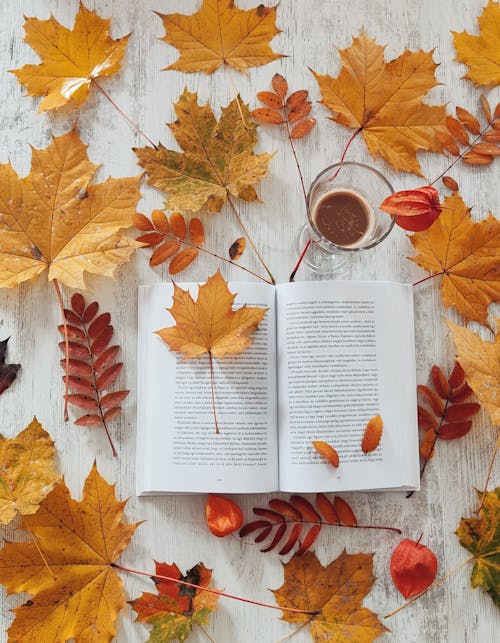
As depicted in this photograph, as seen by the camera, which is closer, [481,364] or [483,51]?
[481,364]

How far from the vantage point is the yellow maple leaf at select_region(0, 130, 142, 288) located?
1.05 metres

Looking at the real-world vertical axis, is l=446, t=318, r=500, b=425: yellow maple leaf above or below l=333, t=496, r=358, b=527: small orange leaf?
above

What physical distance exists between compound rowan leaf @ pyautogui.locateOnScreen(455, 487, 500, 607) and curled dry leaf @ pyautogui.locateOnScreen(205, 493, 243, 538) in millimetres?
374

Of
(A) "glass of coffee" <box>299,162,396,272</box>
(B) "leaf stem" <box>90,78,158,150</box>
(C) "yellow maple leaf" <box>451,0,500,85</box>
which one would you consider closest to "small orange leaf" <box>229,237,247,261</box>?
(A) "glass of coffee" <box>299,162,396,272</box>

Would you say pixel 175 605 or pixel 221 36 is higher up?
pixel 221 36

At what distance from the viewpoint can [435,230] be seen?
3.62ft

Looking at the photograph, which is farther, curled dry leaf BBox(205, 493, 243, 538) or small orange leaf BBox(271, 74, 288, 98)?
small orange leaf BBox(271, 74, 288, 98)

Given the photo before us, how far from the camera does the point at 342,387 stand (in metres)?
1.07

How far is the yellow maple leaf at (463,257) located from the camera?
1101 millimetres

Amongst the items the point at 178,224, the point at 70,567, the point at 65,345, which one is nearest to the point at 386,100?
the point at 178,224

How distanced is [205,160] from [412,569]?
Answer: 2.50 ft

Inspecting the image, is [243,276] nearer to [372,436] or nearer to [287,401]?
[287,401]

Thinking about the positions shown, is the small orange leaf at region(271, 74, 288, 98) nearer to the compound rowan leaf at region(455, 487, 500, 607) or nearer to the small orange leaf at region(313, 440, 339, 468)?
the small orange leaf at region(313, 440, 339, 468)

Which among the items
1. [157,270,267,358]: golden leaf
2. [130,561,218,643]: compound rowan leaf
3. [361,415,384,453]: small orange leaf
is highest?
[157,270,267,358]: golden leaf
